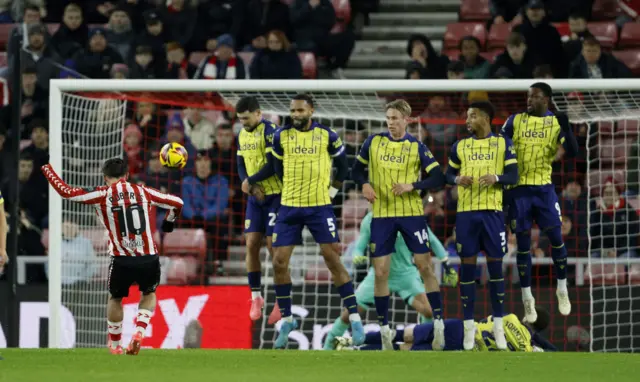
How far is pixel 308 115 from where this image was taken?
12711mm

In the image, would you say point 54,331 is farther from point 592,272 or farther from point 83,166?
point 592,272

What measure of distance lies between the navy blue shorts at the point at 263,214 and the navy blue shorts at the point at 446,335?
1701 millimetres

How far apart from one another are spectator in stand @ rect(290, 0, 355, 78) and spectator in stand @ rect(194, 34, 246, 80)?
4.63ft

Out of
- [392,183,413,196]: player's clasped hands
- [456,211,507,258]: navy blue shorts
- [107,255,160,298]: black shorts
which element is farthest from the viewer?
[392,183,413,196]: player's clasped hands

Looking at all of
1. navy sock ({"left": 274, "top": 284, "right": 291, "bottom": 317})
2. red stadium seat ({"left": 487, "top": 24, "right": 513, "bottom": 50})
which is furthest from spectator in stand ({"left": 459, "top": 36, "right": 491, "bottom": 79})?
navy sock ({"left": 274, "top": 284, "right": 291, "bottom": 317})

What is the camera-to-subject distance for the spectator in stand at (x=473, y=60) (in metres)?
16.9

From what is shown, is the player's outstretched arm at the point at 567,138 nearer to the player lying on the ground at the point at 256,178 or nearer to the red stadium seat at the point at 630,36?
the player lying on the ground at the point at 256,178

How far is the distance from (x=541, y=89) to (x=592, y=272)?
3.02 m

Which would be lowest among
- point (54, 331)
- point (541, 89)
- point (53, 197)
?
point (54, 331)

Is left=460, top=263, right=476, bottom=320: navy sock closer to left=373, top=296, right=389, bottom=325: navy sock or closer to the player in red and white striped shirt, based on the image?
left=373, top=296, right=389, bottom=325: navy sock

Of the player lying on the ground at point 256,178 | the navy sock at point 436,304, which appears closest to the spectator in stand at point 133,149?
the player lying on the ground at point 256,178

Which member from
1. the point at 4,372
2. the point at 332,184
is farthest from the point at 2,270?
the point at 4,372

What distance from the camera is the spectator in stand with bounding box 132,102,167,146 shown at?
1628 centimetres

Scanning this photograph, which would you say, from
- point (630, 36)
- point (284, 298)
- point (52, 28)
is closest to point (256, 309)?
point (284, 298)
